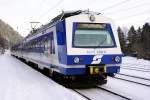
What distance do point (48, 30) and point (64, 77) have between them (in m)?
2.98

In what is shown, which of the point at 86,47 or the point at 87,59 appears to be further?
the point at 86,47

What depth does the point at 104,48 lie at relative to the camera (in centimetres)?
1114

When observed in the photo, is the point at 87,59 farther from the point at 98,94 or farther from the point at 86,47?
the point at 98,94

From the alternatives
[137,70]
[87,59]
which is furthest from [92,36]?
[137,70]

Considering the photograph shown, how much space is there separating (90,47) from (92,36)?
47 centimetres

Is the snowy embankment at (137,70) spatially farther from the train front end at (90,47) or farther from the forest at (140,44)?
the forest at (140,44)

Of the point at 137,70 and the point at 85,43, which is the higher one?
the point at 85,43

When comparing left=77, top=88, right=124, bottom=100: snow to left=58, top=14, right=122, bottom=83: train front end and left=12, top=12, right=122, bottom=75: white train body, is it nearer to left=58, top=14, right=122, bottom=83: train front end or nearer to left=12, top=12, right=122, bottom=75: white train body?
left=58, top=14, right=122, bottom=83: train front end

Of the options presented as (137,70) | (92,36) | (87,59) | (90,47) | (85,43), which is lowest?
(137,70)

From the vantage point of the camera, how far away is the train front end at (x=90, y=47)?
1065 cm

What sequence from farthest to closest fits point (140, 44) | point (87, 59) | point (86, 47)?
1. point (140, 44)
2. point (86, 47)
3. point (87, 59)

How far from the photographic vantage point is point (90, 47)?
35.8ft

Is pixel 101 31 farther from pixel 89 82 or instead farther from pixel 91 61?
pixel 89 82

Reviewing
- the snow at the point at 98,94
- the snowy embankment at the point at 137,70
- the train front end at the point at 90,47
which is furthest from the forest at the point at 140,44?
the snow at the point at 98,94
